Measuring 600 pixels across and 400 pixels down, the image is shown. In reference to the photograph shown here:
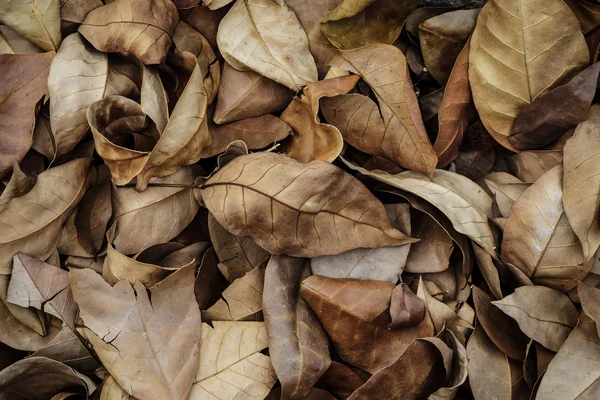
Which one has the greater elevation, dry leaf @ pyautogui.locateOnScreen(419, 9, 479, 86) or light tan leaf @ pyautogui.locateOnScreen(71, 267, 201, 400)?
dry leaf @ pyautogui.locateOnScreen(419, 9, 479, 86)

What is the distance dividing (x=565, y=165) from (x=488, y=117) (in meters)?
0.21

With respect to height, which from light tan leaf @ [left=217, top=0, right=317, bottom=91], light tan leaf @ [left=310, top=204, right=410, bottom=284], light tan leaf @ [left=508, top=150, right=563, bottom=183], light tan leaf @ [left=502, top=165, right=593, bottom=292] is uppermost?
light tan leaf @ [left=217, top=0, right=317, bottom=91]

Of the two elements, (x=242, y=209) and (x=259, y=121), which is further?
(x=259, y=121)

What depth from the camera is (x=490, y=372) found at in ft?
4.58

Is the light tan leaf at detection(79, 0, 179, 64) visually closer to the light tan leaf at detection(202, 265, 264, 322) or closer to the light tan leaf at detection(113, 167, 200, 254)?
the light tan leaf at detection(113, 167, 200, 254)

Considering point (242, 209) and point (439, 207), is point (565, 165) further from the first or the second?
point (242, 209)

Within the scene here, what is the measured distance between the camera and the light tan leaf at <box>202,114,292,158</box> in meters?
1.50

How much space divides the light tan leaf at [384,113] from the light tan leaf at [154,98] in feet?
1.21

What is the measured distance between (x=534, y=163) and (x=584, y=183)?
0.48 feet

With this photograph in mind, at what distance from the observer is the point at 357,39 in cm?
151

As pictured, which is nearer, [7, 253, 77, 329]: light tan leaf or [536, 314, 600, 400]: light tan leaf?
[536, 314, 600, 400]: light tan leaf

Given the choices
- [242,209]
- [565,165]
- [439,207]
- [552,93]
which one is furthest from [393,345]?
[552,93]

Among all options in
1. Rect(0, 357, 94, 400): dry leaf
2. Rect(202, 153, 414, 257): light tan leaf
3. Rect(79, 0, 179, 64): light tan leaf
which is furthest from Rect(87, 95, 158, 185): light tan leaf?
Rect(0, 357, 94, 400): dry leaf

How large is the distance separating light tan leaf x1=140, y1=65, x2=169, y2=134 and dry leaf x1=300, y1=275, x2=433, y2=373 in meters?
0.49
